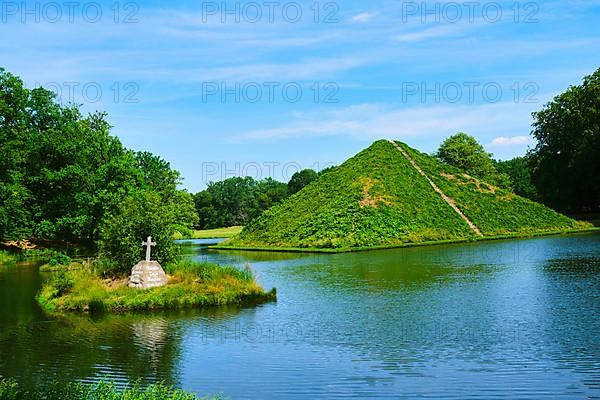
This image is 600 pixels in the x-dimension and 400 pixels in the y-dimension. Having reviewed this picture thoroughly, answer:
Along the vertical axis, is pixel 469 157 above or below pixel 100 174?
above

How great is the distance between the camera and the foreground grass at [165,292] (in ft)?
79.5

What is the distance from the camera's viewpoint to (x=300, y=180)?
14850 cm

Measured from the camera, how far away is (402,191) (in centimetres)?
6969

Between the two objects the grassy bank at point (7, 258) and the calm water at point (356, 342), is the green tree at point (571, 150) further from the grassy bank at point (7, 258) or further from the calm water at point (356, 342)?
the grassy bank at point (7, 258)

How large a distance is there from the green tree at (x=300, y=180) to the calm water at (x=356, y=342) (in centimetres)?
11912

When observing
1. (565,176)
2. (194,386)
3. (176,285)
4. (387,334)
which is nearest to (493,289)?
(387,334)

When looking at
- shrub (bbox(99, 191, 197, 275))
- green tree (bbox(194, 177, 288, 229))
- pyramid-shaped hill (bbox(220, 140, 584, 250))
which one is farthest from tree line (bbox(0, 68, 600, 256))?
green tree (bbox(194, 177, 288, 229))

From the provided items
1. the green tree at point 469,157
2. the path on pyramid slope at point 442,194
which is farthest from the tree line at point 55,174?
the green tree at point 469,157

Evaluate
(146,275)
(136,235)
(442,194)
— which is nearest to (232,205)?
(442,194)

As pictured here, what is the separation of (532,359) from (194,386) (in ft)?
25.9

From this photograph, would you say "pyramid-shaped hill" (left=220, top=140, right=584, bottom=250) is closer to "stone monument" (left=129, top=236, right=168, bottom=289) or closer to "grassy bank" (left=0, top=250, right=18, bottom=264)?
"grassy bank" (left=0, top=250, right=18, bottom=264)

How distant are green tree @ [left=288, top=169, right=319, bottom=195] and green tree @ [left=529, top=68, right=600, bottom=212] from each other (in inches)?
2591

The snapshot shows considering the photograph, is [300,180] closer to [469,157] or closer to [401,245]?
[469,157]

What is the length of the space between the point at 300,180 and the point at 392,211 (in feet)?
280
